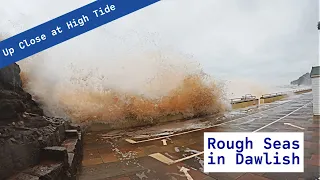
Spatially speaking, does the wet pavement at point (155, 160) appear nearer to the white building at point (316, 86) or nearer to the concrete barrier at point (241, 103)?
the white building at point (316, 86)

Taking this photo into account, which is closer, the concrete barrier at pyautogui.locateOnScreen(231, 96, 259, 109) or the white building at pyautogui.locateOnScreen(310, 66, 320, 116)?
the white building at pyautogui.locateOnScreen(310, 66, 320, 116)

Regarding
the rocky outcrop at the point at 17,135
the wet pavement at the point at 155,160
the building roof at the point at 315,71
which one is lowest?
the wet pavement at the point at 155,160

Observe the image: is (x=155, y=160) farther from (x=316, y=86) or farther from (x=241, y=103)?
(x=241, y=103)

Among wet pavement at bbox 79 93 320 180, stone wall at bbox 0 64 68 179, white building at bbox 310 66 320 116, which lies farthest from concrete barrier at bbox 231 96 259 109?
stone wall at bbox 0 64 68 179

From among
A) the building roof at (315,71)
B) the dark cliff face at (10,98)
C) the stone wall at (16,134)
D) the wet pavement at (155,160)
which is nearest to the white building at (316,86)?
the building roof at (315,71)

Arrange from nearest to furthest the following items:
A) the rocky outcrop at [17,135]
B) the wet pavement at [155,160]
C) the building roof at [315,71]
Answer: the rocky outcrop at [17,135], the wet pavement at [155,160], the building roof at [315,71]

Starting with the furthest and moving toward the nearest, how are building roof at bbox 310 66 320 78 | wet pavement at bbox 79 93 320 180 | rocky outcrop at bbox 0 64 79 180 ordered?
building roof at bbox 310 66 320 78 < wet pavement at bbox 79 93 320 180 < rocky outcrop at bbox 0 64 79 180

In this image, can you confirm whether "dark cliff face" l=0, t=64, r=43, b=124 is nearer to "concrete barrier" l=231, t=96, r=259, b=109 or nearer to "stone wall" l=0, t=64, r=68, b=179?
"stone wall" l=0, t=64, r=68, b=179

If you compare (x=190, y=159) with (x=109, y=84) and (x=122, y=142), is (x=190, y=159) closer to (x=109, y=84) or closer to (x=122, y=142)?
(x=122, y=142)

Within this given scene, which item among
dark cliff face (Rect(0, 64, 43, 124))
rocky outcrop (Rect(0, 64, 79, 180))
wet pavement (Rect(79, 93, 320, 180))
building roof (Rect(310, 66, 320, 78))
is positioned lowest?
wet pavement (Rect(79, 93, 320, 180))

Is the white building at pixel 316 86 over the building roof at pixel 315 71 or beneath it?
beneath

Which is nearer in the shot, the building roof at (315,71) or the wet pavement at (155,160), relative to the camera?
the wet pavement at (155,160)

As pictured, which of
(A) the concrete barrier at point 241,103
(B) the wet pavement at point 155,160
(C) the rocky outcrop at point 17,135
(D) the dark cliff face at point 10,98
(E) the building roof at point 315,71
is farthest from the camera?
(A) the concrete barrier at point 241,103

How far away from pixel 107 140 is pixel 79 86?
3.73 m
